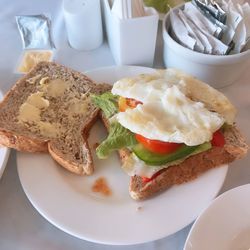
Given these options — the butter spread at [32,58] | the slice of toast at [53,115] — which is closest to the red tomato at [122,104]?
the slice of toast at [53,115]

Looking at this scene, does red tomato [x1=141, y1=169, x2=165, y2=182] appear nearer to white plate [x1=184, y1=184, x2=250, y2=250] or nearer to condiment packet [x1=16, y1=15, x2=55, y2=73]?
white plate [x1=184, y1=184, x2=250, y2=250]

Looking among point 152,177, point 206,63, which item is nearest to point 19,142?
point 152,177

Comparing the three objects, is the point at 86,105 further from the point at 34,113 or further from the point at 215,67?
the point at 215,67

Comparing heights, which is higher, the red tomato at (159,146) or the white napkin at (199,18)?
the white napkin at (199,18)

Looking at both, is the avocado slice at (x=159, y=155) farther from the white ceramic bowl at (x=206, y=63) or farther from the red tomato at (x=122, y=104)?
the white ceramic bowl at (x=206, y=63)

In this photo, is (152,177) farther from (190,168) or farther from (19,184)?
(19,184)

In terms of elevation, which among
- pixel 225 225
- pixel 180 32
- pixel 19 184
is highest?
pixel 180 32
